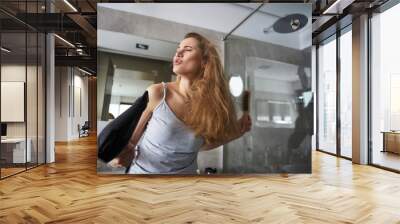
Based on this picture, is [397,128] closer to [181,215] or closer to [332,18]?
[332,18]

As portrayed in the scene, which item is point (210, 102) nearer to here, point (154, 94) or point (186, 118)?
point (186, 118)

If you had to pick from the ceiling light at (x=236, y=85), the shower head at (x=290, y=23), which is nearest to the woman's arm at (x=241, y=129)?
the ceiling light at (x=236, y=85)

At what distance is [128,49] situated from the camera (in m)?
5.93

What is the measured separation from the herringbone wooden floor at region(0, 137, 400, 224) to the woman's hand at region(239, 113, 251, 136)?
809mm

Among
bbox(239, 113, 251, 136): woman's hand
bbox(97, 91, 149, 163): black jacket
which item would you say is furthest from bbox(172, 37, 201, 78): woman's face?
bbox(239, 113, 251, 136): woman's hand

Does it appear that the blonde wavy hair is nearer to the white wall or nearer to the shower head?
the shower head

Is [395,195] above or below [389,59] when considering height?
below

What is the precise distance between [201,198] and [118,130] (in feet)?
6.85

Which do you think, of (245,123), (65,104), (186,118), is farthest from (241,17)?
(65,104)

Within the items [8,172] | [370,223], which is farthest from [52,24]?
[370,223]

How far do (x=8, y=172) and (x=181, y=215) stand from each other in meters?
4.02

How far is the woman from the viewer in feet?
19.2

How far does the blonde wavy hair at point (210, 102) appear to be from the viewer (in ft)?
19.3

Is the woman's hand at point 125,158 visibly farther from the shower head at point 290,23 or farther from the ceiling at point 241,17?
the shower head at point 290,23
